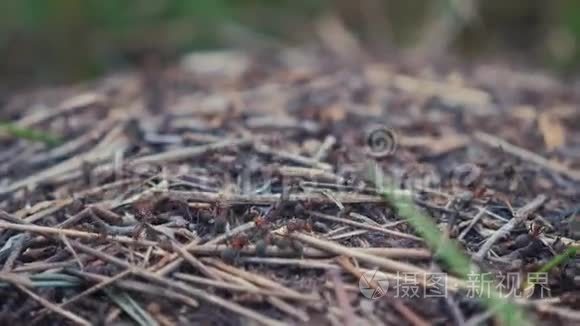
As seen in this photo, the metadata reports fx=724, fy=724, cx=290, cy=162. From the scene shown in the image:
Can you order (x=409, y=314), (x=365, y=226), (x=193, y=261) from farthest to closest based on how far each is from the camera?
(x=365, y=226)
(x=193, y=261)
(x=409, y=314)

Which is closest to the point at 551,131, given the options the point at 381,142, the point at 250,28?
the point at 381,142

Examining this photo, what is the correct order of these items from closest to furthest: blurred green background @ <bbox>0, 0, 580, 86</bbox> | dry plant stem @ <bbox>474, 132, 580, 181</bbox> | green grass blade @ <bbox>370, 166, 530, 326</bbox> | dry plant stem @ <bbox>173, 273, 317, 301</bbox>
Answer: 1. green grass blade @ <bbox>370, 166, 530, 326</bbox>
2. dry plant stem @ <bbox>173, 273, 317, 301</bbox>
3. dry plant stem @ <bbox>474, 132, 580, 181</bbox>
4. blurred green background @ <bbox>0, 0, 580, 86</bbox>

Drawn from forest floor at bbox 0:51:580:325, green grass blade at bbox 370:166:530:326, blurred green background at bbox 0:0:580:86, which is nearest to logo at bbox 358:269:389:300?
forest floor at bbox 0:51:580:325

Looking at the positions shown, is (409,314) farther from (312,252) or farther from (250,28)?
(250,28)

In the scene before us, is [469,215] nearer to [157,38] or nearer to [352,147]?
[352,147]

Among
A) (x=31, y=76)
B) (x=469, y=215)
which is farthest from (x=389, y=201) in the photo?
(x=31, y=76)

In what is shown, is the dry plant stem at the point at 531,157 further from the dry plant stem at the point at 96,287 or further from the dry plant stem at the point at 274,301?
the dry plant stem at the point at 96,287

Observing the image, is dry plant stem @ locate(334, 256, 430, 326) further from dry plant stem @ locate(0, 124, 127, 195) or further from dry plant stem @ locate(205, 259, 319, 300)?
dry plant stem @ locate(0, 124, 127, 195)
